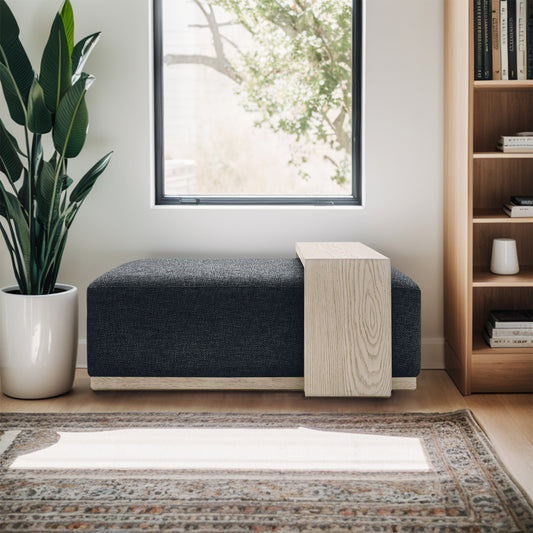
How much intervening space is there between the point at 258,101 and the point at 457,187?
1.05 meters

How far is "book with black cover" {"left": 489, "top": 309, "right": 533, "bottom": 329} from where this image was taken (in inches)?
115

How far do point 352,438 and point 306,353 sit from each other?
1.47ft

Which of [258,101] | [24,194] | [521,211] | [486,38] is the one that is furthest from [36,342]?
[486,38]

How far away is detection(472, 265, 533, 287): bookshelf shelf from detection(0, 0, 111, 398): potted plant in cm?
165

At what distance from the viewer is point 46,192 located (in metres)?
2.78

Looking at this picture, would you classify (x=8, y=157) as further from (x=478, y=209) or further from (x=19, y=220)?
(x=478, y=209)

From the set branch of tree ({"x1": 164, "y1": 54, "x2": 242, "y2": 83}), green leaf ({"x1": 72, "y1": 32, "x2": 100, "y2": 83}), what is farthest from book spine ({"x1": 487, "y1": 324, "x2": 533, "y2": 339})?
green leaf ({"x1": 72, "y1": 32, "x2": 100, "y2": 83})

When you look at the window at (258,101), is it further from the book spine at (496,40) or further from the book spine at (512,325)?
the book spine at (512,325)

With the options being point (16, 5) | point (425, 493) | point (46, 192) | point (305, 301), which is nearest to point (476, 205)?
point (305, 301)

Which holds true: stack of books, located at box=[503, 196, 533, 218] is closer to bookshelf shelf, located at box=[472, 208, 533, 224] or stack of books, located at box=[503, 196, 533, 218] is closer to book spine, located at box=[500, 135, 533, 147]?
bookshelf shelf, located at box=[472, 208, 533, 224]

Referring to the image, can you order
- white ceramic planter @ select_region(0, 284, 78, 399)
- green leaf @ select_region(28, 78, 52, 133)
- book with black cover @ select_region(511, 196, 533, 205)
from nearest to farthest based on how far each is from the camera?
green leaf @ select_region(28, 78, 52, 133)
white ceramic planter @ select_region(0, 284, 78, 399)
book with black cover @ select_region(511, 196, 533, 205)

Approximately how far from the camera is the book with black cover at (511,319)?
2.91 metres

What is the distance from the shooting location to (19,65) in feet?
9.22

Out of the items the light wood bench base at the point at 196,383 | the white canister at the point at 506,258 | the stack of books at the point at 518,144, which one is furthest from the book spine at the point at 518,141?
the light wood bench base at the point at 196,383
